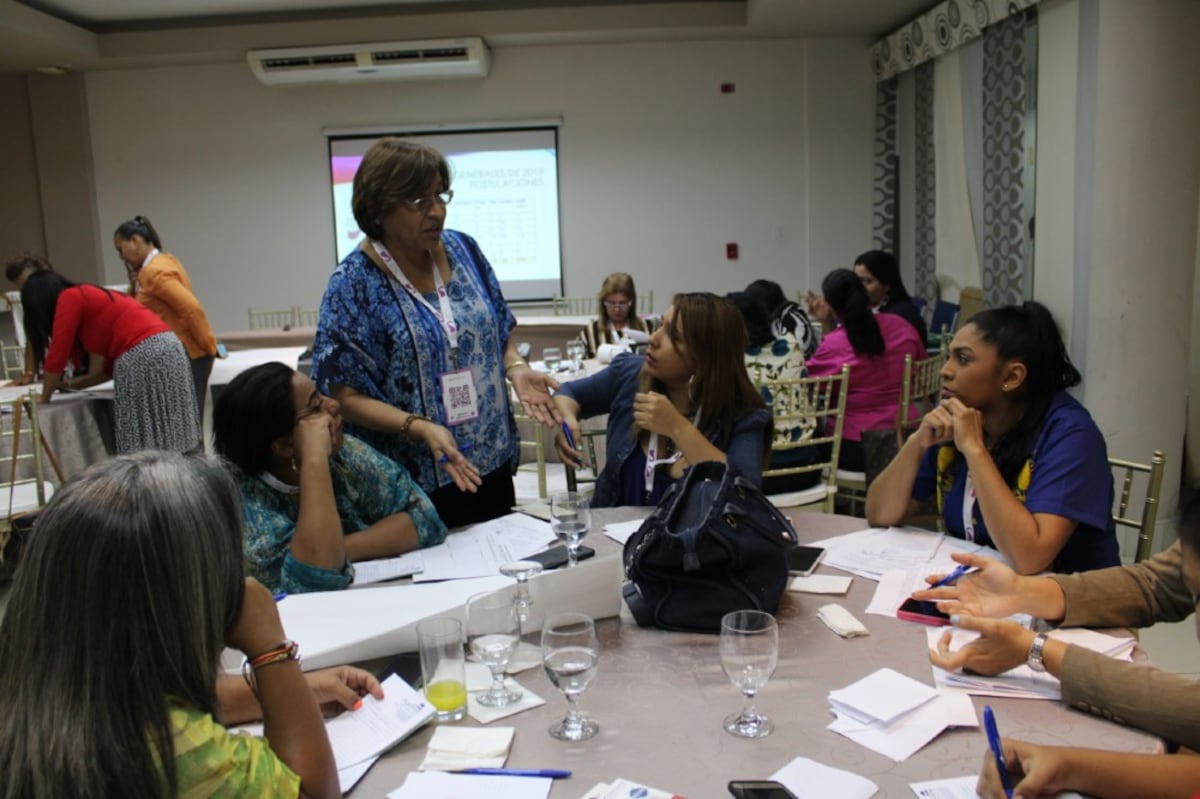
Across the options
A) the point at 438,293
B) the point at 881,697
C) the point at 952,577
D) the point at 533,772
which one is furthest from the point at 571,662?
the point at 438,293

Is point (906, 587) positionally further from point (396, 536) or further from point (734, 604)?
point (396, 536)

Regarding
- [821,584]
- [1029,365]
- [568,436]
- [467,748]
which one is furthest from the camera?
[568,436]

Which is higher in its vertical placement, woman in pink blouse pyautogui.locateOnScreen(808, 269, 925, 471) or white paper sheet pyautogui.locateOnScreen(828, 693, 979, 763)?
woman in pink blouse pyautogui.locateOnScreen(808, 269, 925, 471)

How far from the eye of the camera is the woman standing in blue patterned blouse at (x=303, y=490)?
1.85 metres

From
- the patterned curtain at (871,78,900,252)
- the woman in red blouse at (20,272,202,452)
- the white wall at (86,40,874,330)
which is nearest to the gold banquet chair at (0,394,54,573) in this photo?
the woman in red blouse at (20,272,202,452)

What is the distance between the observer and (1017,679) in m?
1.44

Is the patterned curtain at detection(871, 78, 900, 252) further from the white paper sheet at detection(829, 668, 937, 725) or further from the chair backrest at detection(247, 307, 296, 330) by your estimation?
the white paper sheet at detection(829, 668, 937, 725)

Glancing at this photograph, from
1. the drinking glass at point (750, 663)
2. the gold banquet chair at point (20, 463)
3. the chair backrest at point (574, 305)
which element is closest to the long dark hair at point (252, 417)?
the drinking glass at point (750, 663)

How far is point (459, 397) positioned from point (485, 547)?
0.43 m

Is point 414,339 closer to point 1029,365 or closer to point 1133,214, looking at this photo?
point 1029,365

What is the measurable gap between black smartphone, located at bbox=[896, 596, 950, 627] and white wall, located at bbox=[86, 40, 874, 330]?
6523 mm

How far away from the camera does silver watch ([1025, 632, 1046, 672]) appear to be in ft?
4.64

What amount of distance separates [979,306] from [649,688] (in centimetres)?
523

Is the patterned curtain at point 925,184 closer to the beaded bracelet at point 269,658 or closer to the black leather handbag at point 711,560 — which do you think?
the black leather handbag at point 711,560
